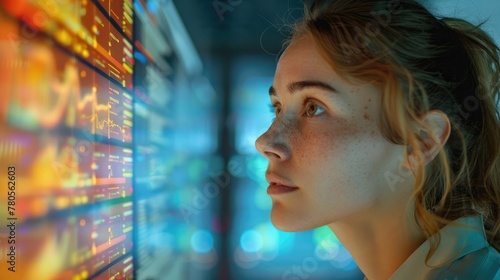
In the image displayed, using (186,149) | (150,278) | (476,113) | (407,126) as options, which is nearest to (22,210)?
(407,126)

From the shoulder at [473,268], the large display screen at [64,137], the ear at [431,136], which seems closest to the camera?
the large display screen at [64,137]

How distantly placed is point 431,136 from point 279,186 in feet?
0.98

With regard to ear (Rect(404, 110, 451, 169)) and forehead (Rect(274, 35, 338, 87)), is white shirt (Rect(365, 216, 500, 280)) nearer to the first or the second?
ear (Rect(404, 110, 451, 169))

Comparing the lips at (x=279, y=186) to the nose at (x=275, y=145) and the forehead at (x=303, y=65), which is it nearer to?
the nose at (x=275, y=145)

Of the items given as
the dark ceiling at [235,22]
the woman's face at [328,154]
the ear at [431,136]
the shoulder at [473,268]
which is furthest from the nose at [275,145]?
the dark ceiling at [235,22]

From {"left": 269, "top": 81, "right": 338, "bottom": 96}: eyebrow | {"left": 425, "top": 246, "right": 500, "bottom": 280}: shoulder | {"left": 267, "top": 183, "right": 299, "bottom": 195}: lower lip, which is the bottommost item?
{"left": 425, "top": 246, "right": 500, "bottom": 280}: shoulder

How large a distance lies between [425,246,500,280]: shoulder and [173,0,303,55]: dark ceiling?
1.49 meters

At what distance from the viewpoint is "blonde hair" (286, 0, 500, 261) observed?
90 centimetres

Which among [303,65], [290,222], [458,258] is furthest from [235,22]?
[458,258]

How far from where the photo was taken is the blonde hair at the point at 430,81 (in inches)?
35.5

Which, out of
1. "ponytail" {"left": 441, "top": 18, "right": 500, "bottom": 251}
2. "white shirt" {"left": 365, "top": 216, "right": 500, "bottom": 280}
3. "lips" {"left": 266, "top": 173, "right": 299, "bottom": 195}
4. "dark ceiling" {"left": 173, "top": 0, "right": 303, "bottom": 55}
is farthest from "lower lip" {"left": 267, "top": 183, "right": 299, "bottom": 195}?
"dark ceiling" {"left": 173, "top": 0, "right": 303, "bottom": 55}

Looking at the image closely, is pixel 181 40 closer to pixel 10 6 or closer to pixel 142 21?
pixel 142 21

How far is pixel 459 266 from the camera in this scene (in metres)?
0.85

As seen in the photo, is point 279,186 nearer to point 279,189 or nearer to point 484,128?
point 279,189
